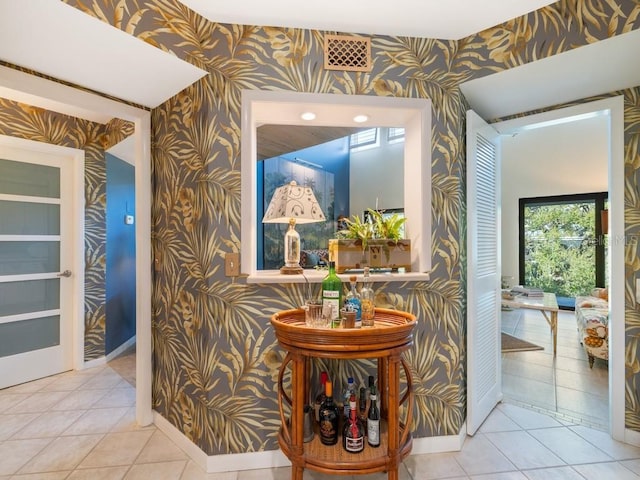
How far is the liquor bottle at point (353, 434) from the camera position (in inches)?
58.7

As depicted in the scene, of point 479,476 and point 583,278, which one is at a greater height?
point 583,278

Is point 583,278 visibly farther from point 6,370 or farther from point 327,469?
point 6,370

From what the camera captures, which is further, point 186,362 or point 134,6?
point 186,362

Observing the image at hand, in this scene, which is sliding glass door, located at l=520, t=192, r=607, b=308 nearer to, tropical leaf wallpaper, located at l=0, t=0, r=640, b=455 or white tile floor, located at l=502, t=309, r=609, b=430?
white tile floor, located at l=502, t=309, r=609, b=430

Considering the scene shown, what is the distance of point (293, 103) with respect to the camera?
5.96 ft

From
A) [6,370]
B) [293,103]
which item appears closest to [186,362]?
[293,103]

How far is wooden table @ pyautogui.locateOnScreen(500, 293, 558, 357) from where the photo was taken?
12.1 feet

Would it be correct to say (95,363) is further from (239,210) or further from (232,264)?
(239,210)

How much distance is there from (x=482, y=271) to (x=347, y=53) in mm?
1576

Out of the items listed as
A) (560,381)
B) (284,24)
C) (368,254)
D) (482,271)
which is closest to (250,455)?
(368,254)

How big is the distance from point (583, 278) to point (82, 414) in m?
6.80

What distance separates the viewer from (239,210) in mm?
1777

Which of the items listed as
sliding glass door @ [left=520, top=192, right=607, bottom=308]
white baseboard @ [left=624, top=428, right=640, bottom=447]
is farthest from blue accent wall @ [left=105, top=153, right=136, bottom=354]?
sliding glass door @ [left=520, top=192, right=607, bottom=308]

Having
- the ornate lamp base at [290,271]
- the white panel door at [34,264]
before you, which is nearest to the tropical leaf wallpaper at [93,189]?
the white panel door at [34,264]
